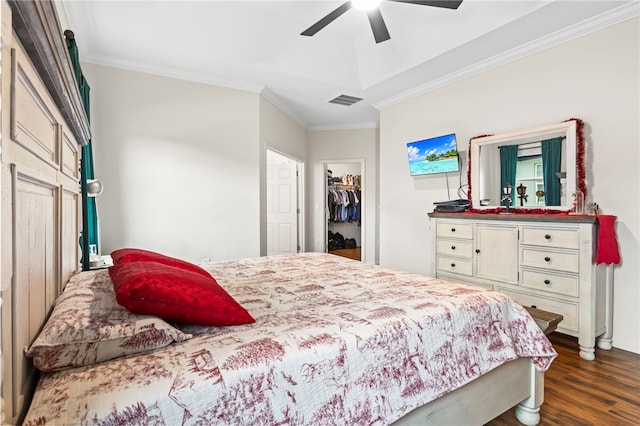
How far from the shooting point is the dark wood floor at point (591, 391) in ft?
5.14

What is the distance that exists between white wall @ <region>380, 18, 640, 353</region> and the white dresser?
0.33 metres

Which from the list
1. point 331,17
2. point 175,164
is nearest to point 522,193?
point 331,17

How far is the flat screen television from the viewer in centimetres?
347

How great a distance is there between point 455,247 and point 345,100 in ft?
8.25

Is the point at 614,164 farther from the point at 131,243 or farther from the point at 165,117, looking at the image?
the point at 131,243

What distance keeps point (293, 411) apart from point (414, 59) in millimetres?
3407

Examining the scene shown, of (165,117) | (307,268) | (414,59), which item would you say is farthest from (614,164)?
(165,117)

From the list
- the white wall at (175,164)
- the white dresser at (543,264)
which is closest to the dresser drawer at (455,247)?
the white dresser at (543,264)

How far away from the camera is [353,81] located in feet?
12.6

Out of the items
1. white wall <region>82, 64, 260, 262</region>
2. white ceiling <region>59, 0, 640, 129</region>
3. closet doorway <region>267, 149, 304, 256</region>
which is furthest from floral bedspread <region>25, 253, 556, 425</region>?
closet doorway <region>267, 149, 304, 256</region>

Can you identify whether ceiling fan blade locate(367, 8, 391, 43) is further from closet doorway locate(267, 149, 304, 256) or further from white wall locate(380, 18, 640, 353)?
closet doorway locate(267, 149, 304, 256)

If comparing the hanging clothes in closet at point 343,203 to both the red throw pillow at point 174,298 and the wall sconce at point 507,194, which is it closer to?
the wall sconce at point 507,194

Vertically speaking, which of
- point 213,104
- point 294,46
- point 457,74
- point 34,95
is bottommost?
point 34,95

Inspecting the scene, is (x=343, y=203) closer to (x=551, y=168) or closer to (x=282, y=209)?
(x=282, y=209)
